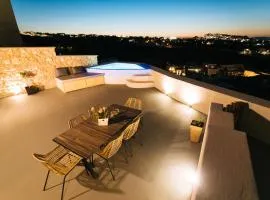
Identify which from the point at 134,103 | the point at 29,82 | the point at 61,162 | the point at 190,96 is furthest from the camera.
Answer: the point at 29,82

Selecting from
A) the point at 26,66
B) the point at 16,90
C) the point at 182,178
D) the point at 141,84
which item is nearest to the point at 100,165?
the point at 182,178

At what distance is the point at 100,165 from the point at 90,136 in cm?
68

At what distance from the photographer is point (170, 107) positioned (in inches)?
228

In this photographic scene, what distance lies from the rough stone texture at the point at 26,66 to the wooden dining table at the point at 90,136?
5697 millimetres

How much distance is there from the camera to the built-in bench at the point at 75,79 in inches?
297

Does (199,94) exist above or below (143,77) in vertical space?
above

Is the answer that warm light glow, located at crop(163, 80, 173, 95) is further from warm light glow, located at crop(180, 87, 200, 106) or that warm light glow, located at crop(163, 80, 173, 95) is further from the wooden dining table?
the wooden dining table

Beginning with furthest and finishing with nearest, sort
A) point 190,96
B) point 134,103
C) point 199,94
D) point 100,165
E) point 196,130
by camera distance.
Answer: point 190,96 < point 199,94 < point 134,103 < point 196,130 < point 100,165

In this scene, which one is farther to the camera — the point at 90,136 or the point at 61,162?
the point at 90,136

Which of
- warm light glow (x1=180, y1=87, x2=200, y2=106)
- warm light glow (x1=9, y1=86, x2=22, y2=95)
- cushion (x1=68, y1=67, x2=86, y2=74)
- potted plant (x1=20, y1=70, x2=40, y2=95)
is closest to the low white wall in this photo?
warm light glow (x1=180, y1=87, x2=200, y2=106)

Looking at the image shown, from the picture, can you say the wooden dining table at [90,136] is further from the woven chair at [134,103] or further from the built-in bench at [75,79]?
the built-in bench at [75,79]

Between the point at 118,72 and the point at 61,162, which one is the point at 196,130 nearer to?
the point at 61,162

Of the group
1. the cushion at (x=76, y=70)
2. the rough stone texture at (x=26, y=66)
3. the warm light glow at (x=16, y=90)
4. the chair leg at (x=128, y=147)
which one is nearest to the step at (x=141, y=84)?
the cushion at (x=76, y=70)

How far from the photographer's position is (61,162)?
9.20ft
